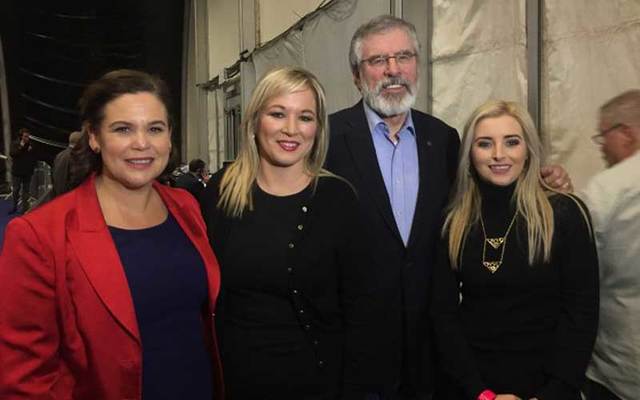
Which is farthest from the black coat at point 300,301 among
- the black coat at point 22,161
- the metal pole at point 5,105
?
the metal pole at point 5,105

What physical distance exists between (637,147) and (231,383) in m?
1.36

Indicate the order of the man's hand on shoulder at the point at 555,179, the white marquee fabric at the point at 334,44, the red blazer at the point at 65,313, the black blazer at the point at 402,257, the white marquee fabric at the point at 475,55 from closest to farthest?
the red blazer at the point at 65,313 → the man's hand on shoulder at the point at 555,179 → the black blazer at the point at 402,257 → the white marquee fabric at the point at 475,55 → the white marquee fabric at the point at 334,44

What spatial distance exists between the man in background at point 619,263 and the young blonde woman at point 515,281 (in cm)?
7

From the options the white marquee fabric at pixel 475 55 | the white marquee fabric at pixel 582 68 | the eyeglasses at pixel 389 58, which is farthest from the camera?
the white marquee fabric at pixel 475 55

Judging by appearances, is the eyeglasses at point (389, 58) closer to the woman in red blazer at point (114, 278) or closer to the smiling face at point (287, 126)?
the smiling face at point (287, 126)

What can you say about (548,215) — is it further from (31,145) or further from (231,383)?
(31,145)

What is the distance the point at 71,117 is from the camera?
538 inches

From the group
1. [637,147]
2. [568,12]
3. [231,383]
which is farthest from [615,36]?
[231,383]

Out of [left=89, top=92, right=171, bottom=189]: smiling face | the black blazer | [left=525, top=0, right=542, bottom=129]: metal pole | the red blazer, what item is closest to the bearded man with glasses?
the black blazer

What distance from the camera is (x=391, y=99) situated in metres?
2.04

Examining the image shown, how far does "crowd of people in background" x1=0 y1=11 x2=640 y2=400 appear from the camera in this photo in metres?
1.37

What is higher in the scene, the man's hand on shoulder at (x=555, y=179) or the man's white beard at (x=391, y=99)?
the man's white beard at (x=391, y=99)

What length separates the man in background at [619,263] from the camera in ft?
5.44

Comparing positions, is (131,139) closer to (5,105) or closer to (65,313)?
(65,313)
